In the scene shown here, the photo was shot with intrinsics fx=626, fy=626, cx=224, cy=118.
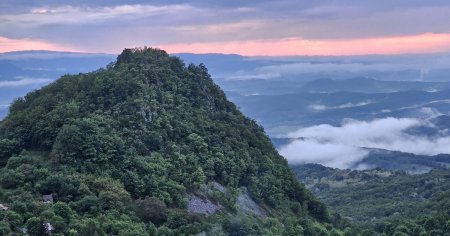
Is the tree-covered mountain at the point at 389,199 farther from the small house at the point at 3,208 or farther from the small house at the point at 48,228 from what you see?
the small house at the point at 3,208

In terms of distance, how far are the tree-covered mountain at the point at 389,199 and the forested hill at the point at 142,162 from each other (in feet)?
30.5

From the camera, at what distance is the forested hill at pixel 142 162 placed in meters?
38.9

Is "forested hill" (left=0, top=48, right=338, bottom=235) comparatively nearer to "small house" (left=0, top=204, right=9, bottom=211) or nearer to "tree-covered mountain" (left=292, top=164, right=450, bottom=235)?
"small house" (left=0, top=204, right=9, bottom=211)

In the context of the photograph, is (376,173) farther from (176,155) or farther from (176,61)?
(176,155)

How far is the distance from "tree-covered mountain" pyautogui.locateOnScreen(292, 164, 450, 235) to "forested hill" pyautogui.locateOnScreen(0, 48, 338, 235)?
930 centimetres

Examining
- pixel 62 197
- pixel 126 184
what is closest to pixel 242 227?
pixel 126 184

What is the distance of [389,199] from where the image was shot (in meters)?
112

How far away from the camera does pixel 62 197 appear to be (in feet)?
129

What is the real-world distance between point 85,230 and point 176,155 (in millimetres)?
16819

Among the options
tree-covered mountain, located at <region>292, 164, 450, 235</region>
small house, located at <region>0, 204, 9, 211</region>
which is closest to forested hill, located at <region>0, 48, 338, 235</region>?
small house, located at <region>0, 204, 9, 211</region>

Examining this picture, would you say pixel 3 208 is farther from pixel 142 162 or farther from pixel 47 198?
pixel 142 162

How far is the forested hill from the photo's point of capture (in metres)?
38.9

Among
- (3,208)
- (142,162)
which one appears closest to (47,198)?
(3,208)

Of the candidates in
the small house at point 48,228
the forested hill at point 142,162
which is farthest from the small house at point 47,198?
the small house at point 48,228
